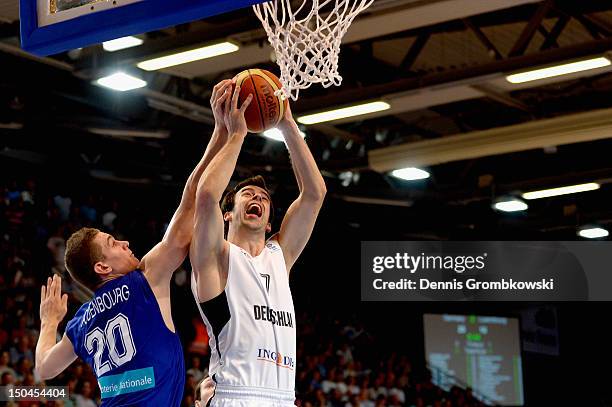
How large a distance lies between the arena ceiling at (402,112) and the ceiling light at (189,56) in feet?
0.40

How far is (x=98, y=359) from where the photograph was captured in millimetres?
4777

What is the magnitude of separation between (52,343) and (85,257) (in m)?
0.66

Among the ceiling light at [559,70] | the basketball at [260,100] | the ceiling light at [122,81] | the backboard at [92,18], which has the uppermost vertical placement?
the ceiling light at [122,81]

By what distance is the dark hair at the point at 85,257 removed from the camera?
4.82m

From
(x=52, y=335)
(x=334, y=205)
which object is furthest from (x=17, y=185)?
(x=52, y=335)

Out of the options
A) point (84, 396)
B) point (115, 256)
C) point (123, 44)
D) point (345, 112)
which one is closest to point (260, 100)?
point (115, 256)

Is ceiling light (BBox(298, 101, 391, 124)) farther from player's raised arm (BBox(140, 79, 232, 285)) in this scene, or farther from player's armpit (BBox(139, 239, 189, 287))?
player's armpit (BBox(139, 239, 189, 287))

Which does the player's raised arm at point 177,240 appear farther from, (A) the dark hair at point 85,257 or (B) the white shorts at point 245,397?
(B) the white shorts at point 245,397

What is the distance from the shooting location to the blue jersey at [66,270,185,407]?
15.2 feet

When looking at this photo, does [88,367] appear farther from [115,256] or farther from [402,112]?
[115,256]

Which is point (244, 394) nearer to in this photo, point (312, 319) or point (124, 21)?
point (124, 21)

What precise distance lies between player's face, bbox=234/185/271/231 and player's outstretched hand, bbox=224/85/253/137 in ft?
1.23

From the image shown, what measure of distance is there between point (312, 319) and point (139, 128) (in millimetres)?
8492

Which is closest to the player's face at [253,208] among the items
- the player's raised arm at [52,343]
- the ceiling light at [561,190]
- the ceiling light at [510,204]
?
the player's raised arm at [52,343]
